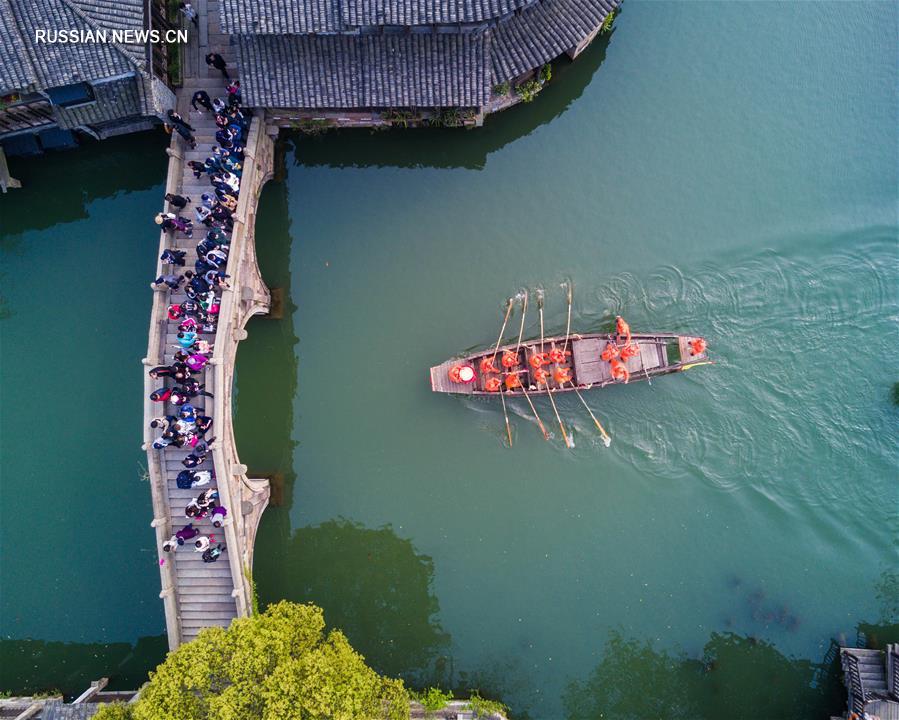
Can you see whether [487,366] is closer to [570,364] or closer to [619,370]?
[570,364]

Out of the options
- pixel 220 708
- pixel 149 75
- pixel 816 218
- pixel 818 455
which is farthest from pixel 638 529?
pixel 149 75

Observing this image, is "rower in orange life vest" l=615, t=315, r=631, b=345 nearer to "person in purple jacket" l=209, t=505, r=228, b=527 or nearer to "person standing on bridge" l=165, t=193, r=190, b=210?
"person in purple jacket" l=209, t=505, r=228, b=527

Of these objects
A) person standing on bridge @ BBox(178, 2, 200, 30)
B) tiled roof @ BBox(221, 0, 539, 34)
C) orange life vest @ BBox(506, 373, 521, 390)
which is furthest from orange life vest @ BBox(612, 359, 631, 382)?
person standing on bridge @ BBox(178, 2, 200, 30)

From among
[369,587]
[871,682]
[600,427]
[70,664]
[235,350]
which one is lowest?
[871,682]

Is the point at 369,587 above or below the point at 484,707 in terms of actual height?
above

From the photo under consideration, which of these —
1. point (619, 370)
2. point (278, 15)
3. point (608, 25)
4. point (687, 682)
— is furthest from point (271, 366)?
point (687, 682)

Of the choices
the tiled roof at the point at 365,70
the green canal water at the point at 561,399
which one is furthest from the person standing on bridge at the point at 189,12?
the green canal water at the point at 561,399
